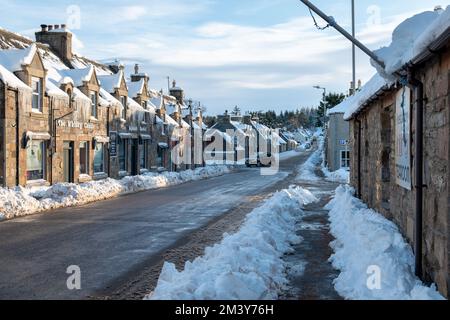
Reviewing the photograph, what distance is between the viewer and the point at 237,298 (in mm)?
5949

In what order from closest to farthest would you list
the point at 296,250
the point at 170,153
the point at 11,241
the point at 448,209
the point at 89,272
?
the point at 448,209 < the point at 89,272 < the point at 296,250 < the point at 11,241 < the point at 170,153

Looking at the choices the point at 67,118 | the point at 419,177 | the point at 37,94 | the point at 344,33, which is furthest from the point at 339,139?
the point at 419,177

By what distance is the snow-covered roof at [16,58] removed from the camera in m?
21.6

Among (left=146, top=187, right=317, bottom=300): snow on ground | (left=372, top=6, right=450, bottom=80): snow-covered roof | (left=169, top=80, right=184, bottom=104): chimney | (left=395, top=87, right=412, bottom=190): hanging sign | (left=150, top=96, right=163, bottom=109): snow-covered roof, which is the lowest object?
(left=146, top=187, right=317, bottom=300): snow on ground

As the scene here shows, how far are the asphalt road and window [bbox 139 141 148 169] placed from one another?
14.9 m

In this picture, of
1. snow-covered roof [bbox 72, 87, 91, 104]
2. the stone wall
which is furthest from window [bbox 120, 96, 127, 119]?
the stone wall

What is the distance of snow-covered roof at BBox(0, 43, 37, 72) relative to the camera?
2158cm

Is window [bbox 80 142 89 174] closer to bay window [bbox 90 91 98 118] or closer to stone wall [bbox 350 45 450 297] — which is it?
bay window [bbox 90 91 98 118]

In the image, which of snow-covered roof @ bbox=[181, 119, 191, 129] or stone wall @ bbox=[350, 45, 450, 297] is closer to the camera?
stone wall @ bbox=[350, 45, 450, 297]

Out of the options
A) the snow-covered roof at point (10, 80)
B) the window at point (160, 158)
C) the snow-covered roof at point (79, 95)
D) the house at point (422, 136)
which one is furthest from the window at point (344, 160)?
the house at point (422, 136)

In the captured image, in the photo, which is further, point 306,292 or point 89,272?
point 89,272

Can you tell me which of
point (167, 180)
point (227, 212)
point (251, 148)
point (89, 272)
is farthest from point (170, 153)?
point (251, 148)

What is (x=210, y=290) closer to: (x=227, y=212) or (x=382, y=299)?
(x=382, y=299)
